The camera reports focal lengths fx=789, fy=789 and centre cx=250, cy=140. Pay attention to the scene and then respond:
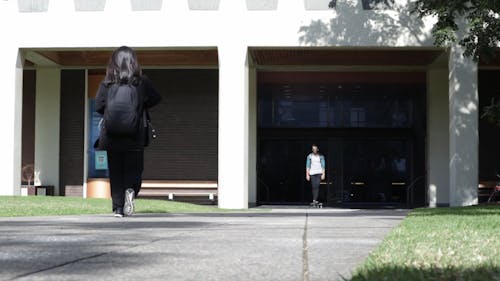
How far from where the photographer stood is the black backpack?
8367mm

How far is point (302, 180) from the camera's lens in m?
25.8

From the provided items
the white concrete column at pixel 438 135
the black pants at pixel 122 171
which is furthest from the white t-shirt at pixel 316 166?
the black pants at pixel 122 171

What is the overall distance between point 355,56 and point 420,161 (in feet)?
14.1

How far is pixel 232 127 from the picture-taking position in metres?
20.2

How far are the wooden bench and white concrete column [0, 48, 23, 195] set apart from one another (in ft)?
15.9

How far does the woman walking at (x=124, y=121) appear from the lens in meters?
8.39

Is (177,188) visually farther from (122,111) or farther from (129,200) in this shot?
(122,111)

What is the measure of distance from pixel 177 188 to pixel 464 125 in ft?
30.1

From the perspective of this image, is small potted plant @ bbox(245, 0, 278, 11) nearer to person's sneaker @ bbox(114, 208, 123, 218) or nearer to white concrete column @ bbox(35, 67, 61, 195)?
white concrete column @ bbox(35, 67, 61, 195)

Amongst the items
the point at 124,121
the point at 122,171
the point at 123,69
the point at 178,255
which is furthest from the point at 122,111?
the point at 178,255

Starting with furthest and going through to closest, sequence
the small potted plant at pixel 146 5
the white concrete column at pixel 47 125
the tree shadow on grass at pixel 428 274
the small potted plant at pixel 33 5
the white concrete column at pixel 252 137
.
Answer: the white concrete column at pixel 47 125
the white concrete column at pixel 252 137
the small potted plant at pixel 33 5
the small potted plant at pixel 146 5
the tree shadow on grass at pixel 428 274

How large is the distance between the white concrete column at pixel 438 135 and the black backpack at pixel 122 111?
1737 centimetres

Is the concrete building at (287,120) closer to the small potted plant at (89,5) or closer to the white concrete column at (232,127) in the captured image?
the white concrete column at (232,127)

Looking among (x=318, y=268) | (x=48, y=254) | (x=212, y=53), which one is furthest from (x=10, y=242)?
(x=212, y=53)
